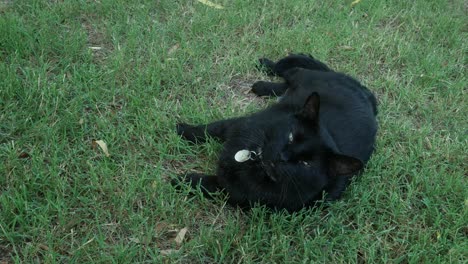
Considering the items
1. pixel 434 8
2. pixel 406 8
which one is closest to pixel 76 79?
pixel 406 8

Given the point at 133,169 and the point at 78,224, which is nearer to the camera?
the point at 78,224

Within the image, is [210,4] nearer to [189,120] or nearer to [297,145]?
[189,120]

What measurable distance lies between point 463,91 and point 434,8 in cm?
149

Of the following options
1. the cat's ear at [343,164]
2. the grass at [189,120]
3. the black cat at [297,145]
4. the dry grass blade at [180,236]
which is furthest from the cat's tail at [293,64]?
the dry grass blade at [180,236]

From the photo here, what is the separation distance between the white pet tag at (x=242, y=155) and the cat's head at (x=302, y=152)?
9cm

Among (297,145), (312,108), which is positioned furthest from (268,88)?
(297,145)

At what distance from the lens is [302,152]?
7.13ft

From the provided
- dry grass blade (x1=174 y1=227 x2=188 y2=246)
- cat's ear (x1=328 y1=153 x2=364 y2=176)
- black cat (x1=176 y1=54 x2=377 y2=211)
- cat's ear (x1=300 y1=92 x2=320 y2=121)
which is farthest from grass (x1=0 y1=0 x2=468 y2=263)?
cat's ear (x1=300 y1=92 x2=320 y2=121)

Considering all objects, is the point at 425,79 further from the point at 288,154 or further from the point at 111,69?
the point at 111,69

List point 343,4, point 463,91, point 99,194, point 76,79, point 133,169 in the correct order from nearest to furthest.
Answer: point 99,194, point 133,169, point 76,79, point 463,91, point 343,4

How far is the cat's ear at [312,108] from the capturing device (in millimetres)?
2236

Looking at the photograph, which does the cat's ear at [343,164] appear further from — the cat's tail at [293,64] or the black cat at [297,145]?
the cat's tail at [293,64]

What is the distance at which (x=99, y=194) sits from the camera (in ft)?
8.30

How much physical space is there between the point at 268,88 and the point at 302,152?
4.71ft
